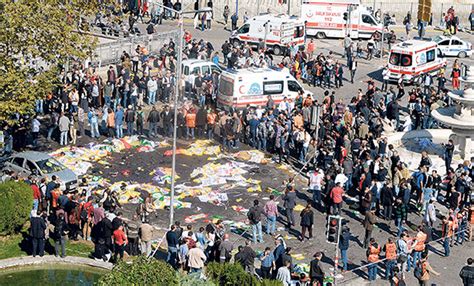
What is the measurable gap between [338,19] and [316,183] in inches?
968

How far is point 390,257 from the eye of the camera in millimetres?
25812

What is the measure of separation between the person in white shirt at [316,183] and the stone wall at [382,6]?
28583 millimetres

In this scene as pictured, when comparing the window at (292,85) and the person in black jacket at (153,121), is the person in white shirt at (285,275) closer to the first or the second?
the person in black jacket at (153,121)

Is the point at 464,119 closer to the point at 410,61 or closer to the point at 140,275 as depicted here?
the point at 410,61

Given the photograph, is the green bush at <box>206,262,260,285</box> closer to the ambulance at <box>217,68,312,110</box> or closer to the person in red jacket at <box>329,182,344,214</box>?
the person in red jacket at <box>329,182,344,214</box>

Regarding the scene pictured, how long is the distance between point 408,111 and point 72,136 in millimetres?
14235

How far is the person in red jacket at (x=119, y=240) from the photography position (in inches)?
1043

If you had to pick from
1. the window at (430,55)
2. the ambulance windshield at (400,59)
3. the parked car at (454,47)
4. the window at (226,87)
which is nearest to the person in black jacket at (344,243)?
the window at (226,87)

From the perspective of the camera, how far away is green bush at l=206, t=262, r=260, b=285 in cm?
2184

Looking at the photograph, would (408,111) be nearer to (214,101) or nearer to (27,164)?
(214,101)

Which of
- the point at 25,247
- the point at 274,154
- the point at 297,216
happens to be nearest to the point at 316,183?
the point at 297,216

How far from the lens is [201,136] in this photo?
3691 cm

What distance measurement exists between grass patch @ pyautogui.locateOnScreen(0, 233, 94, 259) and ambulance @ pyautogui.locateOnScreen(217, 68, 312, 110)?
12.3 metres

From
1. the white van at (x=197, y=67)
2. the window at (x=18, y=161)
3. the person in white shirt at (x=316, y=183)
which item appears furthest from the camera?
the white van at (x=197, y=67)
